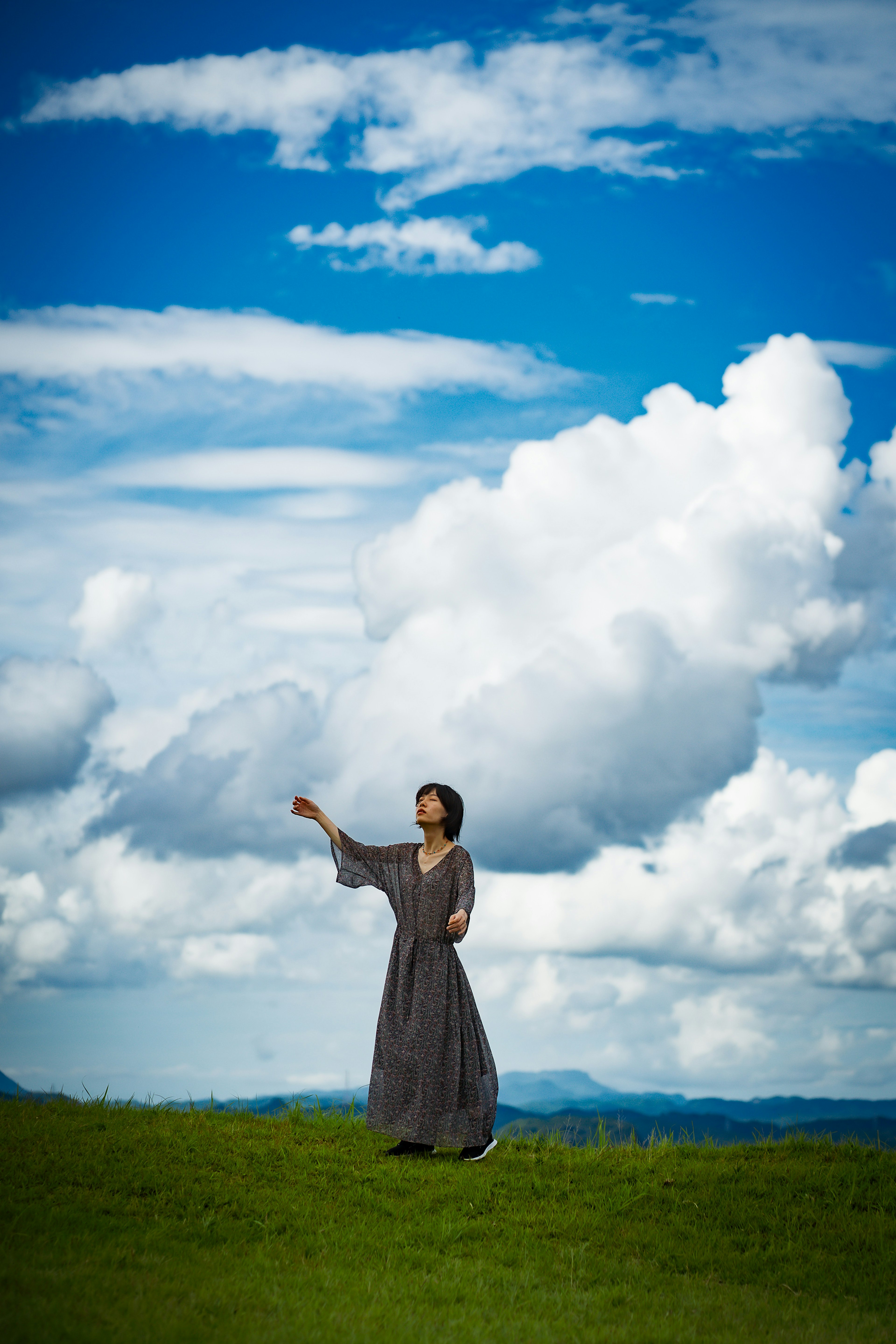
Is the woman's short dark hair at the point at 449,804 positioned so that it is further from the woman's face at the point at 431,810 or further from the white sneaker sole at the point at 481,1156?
the white sneaker sole at the point at 481,1156

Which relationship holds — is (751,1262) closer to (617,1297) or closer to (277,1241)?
(617,1297)

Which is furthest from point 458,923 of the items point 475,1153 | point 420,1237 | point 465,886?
point 420,1237

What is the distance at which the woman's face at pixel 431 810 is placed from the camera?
11094 mm

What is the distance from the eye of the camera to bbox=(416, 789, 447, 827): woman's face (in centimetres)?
1109

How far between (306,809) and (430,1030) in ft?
8.02

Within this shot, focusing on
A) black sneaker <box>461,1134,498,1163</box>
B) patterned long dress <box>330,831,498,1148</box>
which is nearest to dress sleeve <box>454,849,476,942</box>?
patterned long dress <box>330,831,498,1148</box>

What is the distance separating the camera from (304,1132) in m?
11.8

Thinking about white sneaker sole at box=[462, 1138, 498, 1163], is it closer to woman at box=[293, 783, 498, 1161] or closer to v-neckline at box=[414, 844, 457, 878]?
woman at box=[293, 783, 498, 1161]

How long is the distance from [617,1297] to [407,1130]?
326 cm

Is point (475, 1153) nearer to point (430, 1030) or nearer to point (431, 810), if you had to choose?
point (430, 1030)

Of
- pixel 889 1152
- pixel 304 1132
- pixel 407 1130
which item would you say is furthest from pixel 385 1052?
pixel 889 1152

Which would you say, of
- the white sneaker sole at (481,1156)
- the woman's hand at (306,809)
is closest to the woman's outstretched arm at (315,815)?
the woman's hand at (306,809)

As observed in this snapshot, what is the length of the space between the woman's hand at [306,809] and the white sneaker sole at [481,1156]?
3.55 metres

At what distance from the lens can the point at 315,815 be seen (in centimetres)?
1139
